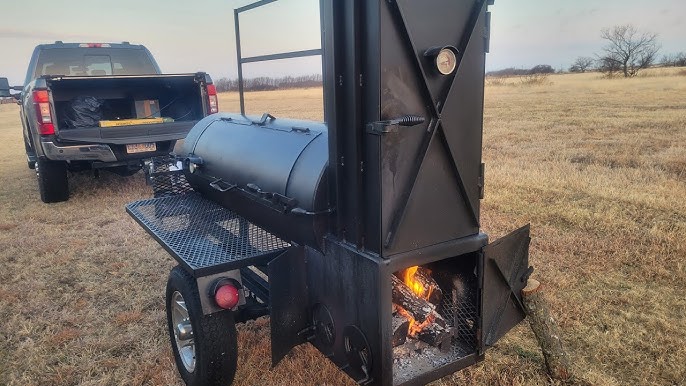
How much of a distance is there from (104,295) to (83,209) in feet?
10.3

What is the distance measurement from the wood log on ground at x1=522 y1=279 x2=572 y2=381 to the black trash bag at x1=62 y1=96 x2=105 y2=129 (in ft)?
21.7

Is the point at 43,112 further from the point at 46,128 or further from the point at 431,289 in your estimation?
the point at 431,289

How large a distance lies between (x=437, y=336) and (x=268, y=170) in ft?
4.31

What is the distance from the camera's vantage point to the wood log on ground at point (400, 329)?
2.62 meters

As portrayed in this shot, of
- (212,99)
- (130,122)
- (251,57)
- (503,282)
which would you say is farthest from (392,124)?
(130,122)

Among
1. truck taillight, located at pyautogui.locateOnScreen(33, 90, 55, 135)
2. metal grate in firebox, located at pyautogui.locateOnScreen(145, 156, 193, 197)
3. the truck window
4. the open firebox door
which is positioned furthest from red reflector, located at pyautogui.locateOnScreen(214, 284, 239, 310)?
the truck window

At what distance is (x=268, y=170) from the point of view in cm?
300

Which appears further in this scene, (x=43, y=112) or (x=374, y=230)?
(x=43, y=112)

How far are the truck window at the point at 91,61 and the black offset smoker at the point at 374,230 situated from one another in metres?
6.33

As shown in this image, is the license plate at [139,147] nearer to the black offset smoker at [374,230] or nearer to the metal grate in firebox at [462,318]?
the black offset smoker at [374,230]

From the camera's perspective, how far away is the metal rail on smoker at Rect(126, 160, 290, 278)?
2.72m

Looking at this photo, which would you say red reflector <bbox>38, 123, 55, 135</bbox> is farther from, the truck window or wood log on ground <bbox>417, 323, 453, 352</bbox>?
wood log on ground <bbox>417, 323, 453, 352</bbox>

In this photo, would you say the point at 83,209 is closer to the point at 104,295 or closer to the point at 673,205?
the point at 104,295

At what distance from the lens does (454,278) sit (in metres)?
2.77
